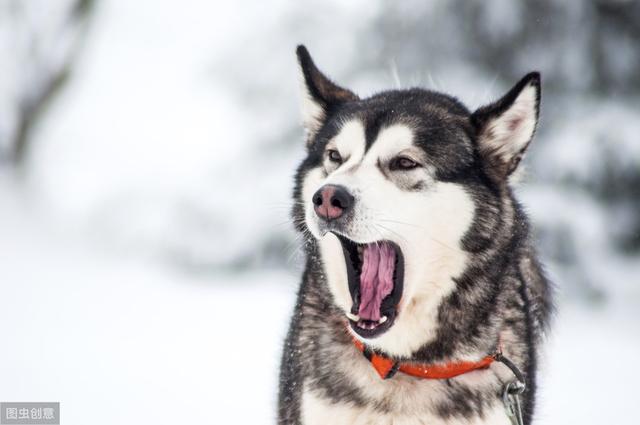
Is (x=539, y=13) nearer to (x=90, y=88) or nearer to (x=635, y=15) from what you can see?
(x=635, y=15)

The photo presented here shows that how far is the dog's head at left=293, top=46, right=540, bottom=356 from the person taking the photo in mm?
2033

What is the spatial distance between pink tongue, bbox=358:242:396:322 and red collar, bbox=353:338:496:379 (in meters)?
0.15

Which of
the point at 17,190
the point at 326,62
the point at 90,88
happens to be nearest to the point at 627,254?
the point at 326,62

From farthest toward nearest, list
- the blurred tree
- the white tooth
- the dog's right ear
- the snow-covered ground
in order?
the blurred tree → the snow-covered ground → the dog's right ear → the white tooth

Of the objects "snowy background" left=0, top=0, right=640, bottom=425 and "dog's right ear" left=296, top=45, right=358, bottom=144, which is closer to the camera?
"dog's right ear" left=296, top=45, right=358, bottom=144

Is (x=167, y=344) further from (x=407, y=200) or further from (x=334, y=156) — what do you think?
(x=407, y=200)

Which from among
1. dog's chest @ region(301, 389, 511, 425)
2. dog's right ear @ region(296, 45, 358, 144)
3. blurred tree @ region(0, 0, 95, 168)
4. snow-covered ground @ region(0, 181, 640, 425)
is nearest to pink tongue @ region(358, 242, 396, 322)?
dog's chest @ region(301, 389, 511, 425)

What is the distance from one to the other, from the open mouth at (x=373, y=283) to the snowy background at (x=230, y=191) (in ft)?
7.23

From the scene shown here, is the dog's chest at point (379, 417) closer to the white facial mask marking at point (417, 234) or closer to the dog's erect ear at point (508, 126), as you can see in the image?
the white facial mask marking at point (417, 234)

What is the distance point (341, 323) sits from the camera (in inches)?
89.1

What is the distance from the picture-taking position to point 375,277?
2.17 m

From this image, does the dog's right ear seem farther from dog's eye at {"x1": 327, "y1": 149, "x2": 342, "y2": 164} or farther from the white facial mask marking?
the white facial mask marking

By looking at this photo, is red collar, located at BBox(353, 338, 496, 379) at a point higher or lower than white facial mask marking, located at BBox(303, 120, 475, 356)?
lower

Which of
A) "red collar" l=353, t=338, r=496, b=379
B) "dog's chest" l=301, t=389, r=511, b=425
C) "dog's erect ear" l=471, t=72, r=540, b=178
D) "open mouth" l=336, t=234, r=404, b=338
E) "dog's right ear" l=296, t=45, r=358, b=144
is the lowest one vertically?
"dog's chest" l=301, t=389, r=511, b=425
